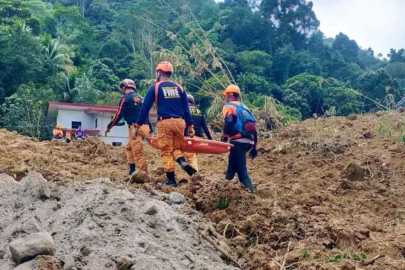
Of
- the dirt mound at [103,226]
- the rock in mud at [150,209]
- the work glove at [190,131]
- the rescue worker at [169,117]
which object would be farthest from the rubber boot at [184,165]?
the rock in mud at [150,209]

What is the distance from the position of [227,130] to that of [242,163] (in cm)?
44

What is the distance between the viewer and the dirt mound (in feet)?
12.5

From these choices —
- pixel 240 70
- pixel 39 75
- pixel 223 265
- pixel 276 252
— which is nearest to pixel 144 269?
pixel 223 265

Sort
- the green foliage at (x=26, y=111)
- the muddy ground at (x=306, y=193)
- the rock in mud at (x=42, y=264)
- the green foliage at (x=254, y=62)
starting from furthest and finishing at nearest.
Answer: the green foliage at (x=254, y=62), the green foliage at (x=26, y=111), the muddy ground at (x=306, y=193), the rock in mud at (x=42, y=264)

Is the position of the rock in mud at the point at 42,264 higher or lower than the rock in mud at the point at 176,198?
lower

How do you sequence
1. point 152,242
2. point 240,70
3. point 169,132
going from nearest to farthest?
point 152,242, point 169,132, point 240,70

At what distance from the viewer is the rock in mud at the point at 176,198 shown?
5359mm

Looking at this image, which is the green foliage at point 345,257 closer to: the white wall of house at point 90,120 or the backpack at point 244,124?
the backpack at point 244,124

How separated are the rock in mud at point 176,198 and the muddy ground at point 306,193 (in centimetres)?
14

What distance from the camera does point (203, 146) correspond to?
660 centimetres

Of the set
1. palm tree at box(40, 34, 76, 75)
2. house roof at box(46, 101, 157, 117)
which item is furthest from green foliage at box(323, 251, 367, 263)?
palm tree at box(40, 34, 76, 75)

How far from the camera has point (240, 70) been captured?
3562 cm

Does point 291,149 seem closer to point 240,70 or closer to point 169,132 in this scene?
point 169,132

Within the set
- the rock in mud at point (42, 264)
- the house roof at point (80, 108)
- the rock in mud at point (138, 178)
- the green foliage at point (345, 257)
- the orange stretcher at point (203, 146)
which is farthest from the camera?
the house roof at point (80, 108)
